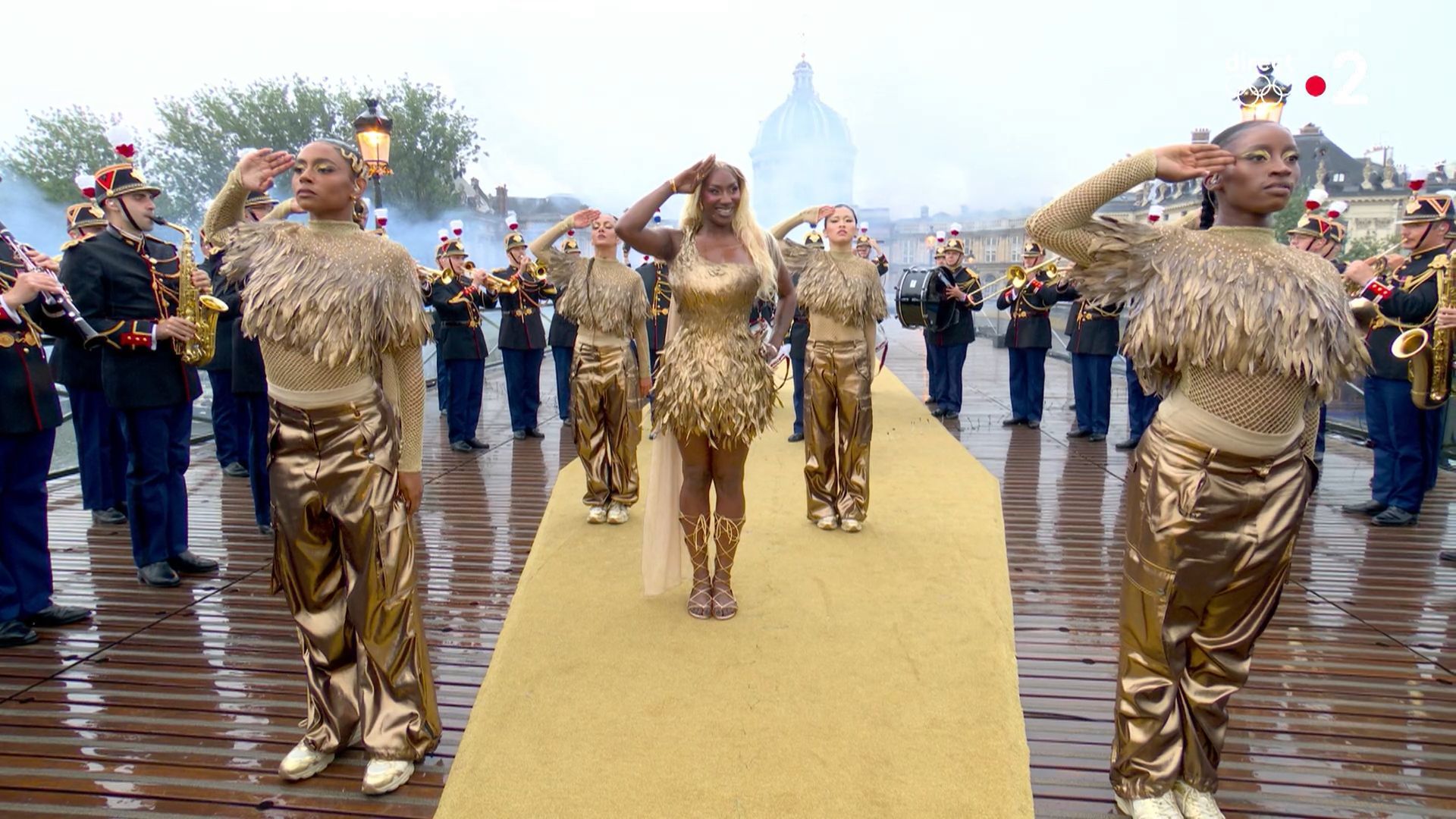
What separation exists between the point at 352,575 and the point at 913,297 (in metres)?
7.84

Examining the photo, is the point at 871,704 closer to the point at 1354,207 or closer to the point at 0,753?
the point at 0,753

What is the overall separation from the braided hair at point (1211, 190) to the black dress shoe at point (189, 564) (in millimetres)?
5366

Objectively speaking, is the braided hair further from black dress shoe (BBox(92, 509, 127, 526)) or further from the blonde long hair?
black dress shoe (BBox(92, 509, 127, 526))

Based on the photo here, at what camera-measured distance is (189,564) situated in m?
5.06

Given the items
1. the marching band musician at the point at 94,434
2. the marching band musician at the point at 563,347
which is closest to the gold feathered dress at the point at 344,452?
the marching band musician at the point at 94,434

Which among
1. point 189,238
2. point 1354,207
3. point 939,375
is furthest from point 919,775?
point 1354,207

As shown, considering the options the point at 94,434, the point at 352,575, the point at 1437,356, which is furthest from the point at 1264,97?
the point at 94,434

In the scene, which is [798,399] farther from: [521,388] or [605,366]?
[605,366]

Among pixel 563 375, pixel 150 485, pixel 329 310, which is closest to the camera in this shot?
pixel 329 310

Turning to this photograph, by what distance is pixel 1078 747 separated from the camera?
3.13 metres

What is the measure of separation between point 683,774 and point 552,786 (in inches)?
17.2

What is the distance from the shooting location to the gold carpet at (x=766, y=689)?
2.85m

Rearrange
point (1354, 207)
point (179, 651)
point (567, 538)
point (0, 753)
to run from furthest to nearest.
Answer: point (1354, 207), point (567, 538), point (179, 651), point (0, 753)

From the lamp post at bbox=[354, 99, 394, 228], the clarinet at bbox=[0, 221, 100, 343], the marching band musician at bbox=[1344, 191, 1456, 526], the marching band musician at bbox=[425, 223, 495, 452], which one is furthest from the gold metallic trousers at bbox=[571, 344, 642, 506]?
the marching band musician at bbox=[1344, 191, 1456, 526]
